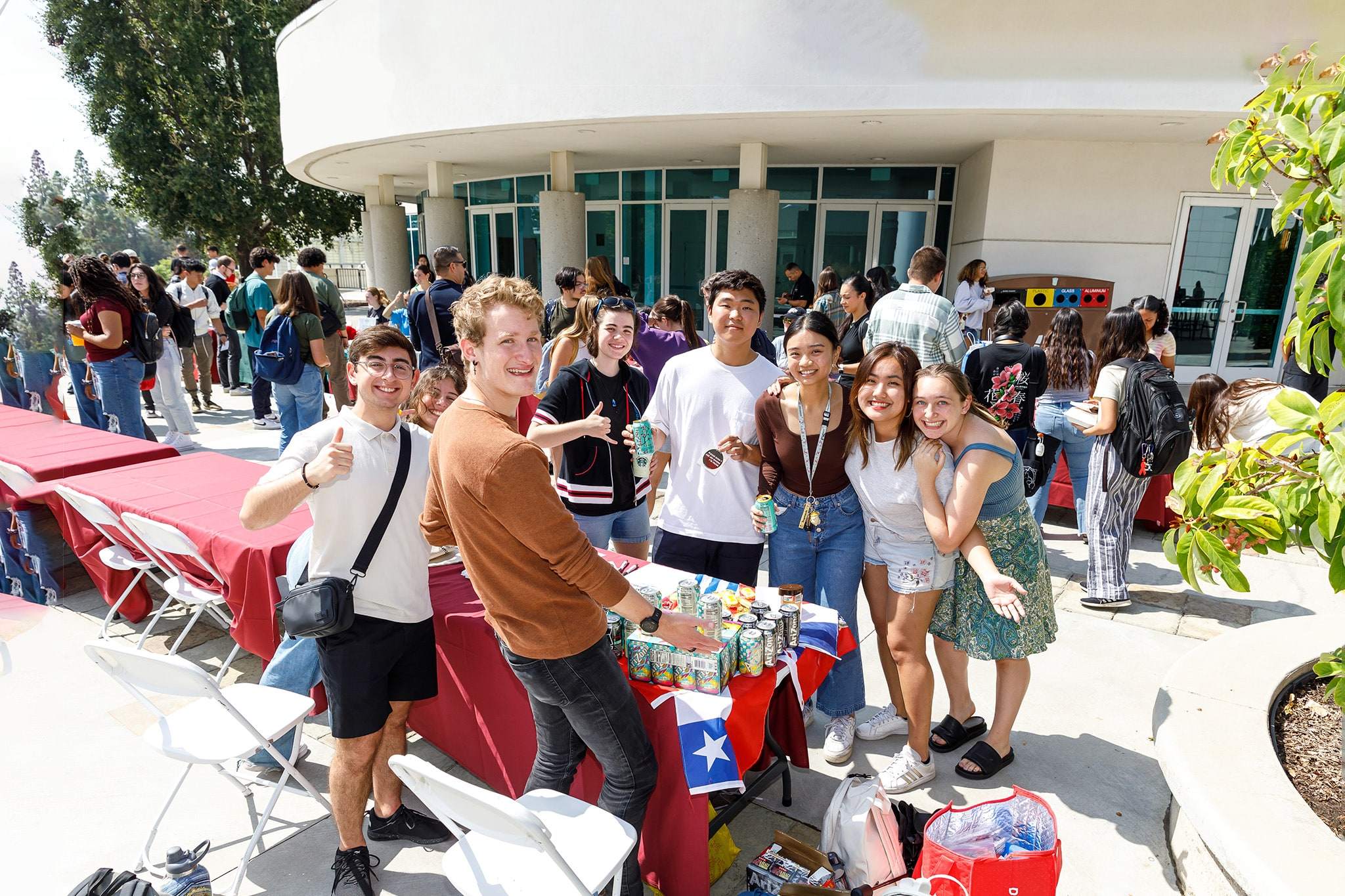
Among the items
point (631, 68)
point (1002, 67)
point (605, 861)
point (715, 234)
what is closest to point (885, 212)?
point (715, 234)

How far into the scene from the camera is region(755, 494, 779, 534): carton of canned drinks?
290cm

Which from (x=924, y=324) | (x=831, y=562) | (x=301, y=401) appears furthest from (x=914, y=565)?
(x=301, y=401)

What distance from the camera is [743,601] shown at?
260cm

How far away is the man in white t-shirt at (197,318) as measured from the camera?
9719 mm

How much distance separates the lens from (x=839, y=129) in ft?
31.2

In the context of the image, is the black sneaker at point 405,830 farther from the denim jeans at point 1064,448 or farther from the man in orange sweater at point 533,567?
the denim jeans at point 1064,448

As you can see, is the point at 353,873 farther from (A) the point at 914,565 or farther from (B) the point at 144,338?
(B) the point at 144,338

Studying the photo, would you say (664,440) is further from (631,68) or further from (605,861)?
(631,68)

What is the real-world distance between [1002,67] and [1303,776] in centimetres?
761

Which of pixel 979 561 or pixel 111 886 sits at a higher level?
pixel 979 561

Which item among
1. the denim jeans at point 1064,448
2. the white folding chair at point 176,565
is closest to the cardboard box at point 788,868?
the white folding chair at point 176,565

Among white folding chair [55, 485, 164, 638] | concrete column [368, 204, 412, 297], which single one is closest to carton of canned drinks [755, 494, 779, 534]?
white folding chair [55, 485, 164, 638]

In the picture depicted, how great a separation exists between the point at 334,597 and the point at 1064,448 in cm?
523

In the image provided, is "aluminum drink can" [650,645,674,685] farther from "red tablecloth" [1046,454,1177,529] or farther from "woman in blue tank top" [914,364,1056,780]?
"red tablecloth" [1046,454,1177,529]
